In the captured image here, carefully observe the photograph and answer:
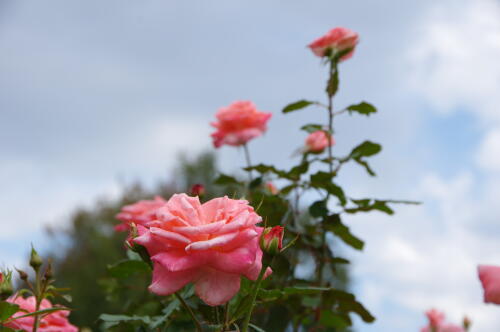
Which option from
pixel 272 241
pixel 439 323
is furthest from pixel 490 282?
pixel 439 323

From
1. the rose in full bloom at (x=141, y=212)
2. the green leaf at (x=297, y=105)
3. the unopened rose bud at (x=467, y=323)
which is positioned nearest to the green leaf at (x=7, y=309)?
the rose in full bloom at (x=141, y=212)

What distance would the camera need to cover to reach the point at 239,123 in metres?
2.10

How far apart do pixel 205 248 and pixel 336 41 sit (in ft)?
3.83

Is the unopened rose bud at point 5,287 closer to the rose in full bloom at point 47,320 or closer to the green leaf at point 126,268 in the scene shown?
the rose in full bloom at point 47,320

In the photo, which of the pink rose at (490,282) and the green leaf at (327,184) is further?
the green leaf at (327,184)

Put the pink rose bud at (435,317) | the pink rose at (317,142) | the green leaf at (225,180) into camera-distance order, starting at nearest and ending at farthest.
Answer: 1. the green leaf at (225,180)
2. the pink rose at (317,142)
3. the pink rose bud at (435,317)

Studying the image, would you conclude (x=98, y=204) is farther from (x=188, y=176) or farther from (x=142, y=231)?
(x=142, y=231)

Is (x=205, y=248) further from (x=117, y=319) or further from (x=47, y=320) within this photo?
(x=47, y=320)

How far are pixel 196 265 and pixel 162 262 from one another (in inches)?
1.9

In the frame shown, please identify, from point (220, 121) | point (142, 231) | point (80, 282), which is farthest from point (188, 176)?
point (142, 231)

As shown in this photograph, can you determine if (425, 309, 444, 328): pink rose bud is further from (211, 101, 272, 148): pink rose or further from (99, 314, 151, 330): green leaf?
(99, 314, 151, 330): green leaf

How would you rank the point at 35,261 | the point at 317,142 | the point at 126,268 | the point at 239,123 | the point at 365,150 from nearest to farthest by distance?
1. the point at 35,261
2. the point at 126,268
3. the point at 365,150
4. the point at 317,142
5. the point at 239,123

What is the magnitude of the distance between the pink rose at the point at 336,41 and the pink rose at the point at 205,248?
1060mm

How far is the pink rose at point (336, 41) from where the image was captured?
1.78 m
